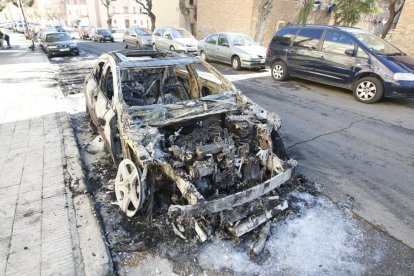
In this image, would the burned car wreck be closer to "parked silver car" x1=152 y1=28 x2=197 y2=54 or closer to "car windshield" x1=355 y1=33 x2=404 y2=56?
"car windshield" x1=355 y1=33 x2=404 y2=56

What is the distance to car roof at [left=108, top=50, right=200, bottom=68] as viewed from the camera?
4167mm

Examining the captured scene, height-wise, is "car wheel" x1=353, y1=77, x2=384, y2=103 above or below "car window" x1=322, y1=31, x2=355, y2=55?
below

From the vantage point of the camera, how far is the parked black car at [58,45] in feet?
51.0

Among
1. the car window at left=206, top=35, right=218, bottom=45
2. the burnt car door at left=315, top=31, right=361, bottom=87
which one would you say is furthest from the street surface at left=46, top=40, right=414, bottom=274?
the car window at left=206, top=35, right=218, bottom=45

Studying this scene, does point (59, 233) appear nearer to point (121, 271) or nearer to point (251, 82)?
point (121, 271)

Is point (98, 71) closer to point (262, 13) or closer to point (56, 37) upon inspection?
point (262, 13)

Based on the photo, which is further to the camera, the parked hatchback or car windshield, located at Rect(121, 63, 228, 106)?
the parked hatchback

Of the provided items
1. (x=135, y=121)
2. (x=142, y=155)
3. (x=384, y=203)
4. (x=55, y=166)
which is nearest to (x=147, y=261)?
(x=142, y=155)

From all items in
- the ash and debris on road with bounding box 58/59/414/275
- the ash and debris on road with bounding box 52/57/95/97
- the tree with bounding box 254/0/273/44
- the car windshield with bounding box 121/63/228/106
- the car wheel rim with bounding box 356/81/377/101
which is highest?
the tree with bounding box 254/0/273/44

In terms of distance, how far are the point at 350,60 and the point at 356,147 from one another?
3796 millimetres

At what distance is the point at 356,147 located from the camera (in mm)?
5234

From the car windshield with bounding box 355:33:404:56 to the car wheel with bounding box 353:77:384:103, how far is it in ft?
2.74

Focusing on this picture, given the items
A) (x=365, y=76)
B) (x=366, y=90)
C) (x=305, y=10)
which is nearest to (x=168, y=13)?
(x=305, y=10)

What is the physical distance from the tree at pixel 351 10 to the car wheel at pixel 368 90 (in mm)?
12331
